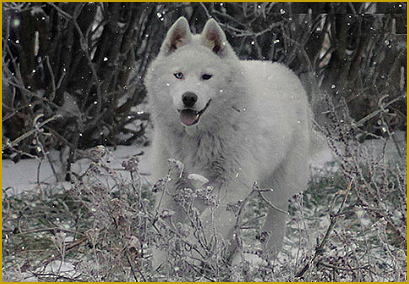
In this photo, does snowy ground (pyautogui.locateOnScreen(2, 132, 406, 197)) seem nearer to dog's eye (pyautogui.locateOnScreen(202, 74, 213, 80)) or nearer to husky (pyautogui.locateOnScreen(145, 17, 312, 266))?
husky (pyautogui.locateOnScreen(145, 17, 312, 266))

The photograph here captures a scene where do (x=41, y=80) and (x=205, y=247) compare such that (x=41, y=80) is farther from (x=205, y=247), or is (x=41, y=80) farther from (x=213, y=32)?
(x=205, y=247)

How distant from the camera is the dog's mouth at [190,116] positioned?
2.84 m

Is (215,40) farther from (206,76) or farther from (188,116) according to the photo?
(188,116)

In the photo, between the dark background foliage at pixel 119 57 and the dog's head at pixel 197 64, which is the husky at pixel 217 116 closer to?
the dog's head at pixel 197 64

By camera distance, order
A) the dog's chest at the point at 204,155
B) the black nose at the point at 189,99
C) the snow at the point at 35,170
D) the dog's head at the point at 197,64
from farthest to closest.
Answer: the snow at the point at 35,170, the dog's chest at the point at 204,155, the dog's head at the point at 197,64, the black nose at the point at 189,99

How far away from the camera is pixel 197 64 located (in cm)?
282

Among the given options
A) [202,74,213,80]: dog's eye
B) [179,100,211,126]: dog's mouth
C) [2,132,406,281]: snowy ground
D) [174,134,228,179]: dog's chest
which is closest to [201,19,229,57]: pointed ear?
[202,74,213,80]: dog's eye

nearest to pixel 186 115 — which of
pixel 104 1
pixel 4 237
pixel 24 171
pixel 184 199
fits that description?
pixel 184 199

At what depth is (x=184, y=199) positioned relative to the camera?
2111 mm

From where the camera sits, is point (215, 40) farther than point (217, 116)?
No

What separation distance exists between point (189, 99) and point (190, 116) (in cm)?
19

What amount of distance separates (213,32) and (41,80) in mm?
2247

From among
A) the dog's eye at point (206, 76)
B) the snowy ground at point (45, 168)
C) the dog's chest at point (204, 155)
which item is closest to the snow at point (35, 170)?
the snowy ground at point (45, 168)

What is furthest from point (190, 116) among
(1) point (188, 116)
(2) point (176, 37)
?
(2) point (176, 37)
